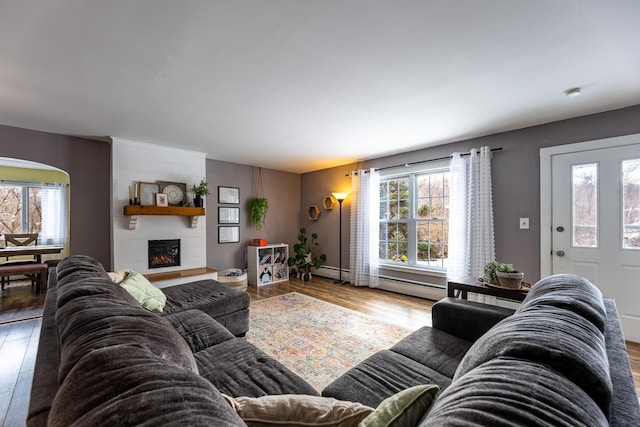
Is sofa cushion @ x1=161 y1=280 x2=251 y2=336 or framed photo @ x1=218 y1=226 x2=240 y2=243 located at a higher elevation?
framed photo @ x1=218 y1=226 x2=240 y2=243

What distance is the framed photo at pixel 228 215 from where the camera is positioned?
4902mm

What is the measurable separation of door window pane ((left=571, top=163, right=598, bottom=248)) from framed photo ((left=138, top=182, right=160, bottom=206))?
17.1ft

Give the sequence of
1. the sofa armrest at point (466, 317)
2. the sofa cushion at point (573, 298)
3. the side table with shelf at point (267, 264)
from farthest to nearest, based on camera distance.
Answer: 1. the side table with shelf at point (267, 264)
2. the sofa armrest at point (466, 317)
3. the sofa cushion at point (573, 298)

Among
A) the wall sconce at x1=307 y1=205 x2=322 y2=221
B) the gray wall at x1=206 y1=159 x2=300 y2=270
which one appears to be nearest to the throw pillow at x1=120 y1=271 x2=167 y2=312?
the gray wall at x1=206 y1=159 x2=300 y2=270

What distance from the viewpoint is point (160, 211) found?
12.6ft

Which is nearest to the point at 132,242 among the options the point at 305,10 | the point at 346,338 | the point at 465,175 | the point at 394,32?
the point at 346,338

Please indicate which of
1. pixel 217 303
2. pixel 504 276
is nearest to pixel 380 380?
pixel 504 276

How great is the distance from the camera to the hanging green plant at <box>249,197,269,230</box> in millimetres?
5184

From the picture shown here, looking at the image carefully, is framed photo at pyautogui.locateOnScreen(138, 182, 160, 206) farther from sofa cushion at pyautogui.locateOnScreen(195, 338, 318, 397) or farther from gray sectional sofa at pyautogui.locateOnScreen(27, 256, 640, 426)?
sofa cushion at pyautogui.locateOnScreen(195, 338, 318, 397)

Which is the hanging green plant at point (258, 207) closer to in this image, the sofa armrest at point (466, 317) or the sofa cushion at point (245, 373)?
the sofa cushion at point (245, 373)

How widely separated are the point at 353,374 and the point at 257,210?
4164 mm

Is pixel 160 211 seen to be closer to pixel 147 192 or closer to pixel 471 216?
pixel 147 192

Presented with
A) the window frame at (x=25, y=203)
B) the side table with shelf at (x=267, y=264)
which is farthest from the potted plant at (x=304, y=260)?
the window frame at (x=25, y=203)

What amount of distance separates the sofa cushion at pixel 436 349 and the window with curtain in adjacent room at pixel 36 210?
719 cm
